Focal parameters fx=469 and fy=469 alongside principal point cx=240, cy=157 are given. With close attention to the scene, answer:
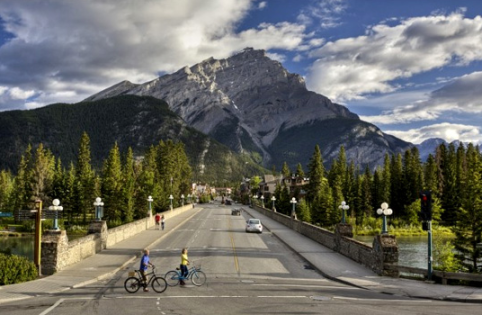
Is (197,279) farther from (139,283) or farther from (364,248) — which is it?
(364,248)

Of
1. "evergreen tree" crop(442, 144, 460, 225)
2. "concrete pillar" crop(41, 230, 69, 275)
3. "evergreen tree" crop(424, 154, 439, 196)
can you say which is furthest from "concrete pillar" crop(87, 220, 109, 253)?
"evergreen tree" crop(424, 154, 439, 196)

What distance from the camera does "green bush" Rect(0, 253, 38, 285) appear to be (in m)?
21.2

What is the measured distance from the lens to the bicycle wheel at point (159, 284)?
65.6 feet

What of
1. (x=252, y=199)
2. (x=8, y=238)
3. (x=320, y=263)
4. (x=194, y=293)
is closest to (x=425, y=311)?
(x=194, y=293)

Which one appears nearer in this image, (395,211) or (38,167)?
(38,167)

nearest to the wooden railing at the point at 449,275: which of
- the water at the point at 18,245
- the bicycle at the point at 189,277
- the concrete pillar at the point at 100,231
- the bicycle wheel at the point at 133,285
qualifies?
the bicycle at the point at 189,277

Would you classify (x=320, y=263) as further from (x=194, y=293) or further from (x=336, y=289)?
(x=194, y=293)

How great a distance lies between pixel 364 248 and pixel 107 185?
7790 cm

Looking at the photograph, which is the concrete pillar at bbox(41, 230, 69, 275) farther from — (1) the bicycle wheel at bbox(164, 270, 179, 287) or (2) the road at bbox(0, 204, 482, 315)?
(1) the bicycle wheel at bbox(164, 270, 179, 287)

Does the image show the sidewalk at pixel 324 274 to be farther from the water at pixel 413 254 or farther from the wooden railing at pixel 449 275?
the water at pixel 413 254

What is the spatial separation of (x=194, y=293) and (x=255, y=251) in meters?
16.9

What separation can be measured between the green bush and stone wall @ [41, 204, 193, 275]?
1.32 meters

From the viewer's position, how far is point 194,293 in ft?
63.2

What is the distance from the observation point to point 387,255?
79.2ft
